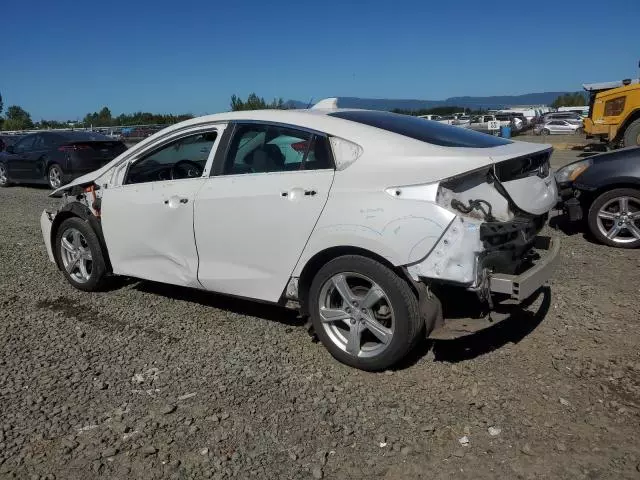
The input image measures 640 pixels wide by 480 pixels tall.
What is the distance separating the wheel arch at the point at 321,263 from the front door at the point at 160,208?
994 mm

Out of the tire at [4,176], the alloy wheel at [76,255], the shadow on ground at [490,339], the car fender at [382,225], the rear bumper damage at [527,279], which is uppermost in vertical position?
the car fender at [382,225]

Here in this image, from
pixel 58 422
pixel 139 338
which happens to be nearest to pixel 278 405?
pixel 58 422

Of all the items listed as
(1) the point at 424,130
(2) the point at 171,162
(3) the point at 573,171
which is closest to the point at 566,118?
(3) the point at 573,171

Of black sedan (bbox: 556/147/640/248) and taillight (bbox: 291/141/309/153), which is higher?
taillight (bbox: 291/141/309/153)

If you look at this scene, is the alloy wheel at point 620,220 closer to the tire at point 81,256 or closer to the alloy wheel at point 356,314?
the alloy wheel at point 356,314

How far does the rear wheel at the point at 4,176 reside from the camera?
15.5 m

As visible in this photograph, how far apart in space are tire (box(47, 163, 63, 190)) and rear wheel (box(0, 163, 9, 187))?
6.41ft

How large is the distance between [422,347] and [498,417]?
0.95 metres

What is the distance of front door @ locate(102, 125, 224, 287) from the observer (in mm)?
4453

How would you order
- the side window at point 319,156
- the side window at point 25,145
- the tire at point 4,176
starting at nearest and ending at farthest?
the side window at point 319,156 → the side window at point 25,145 → the tire at point 4,176

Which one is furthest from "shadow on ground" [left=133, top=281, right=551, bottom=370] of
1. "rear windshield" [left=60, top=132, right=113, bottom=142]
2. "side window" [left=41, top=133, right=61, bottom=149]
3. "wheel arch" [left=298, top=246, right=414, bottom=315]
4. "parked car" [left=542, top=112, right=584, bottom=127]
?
"parked car" [left=542, top=112, right=584, bottom=127]

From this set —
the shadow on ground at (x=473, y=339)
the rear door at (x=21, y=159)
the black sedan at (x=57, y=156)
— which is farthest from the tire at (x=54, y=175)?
the shadow on ground at (x=473, y=339)

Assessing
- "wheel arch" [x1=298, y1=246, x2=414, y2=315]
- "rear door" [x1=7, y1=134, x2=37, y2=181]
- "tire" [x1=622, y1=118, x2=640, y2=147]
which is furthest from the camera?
"tire" [x1=622, y1=118, x2=640, y2=147]

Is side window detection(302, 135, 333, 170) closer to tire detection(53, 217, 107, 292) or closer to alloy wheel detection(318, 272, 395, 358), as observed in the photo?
alloy wheel detection(318, 272, 395, 358)
